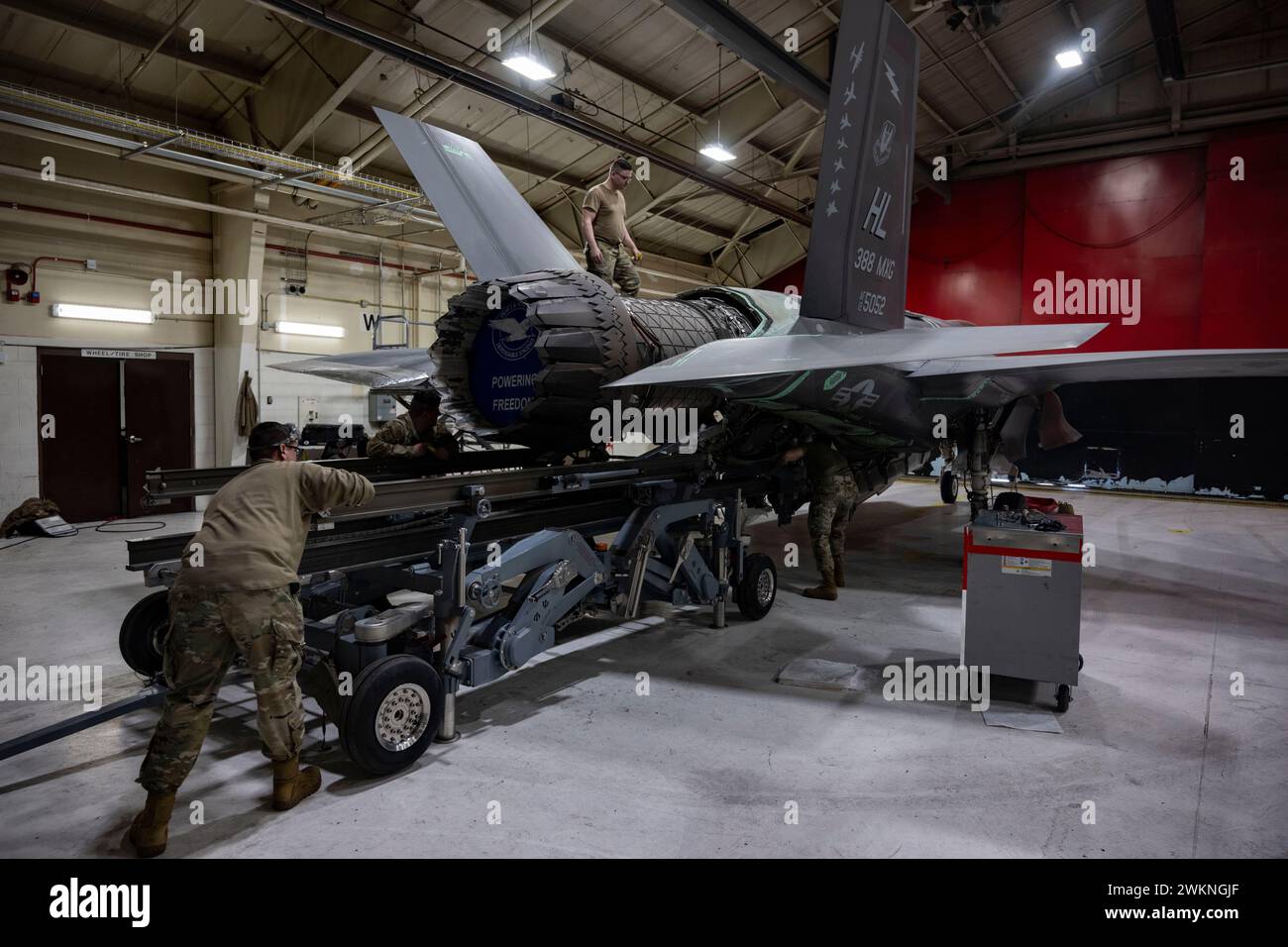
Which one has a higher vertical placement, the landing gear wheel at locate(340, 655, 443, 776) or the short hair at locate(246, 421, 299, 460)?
the short hair at locate(246, 421, 299, 460)

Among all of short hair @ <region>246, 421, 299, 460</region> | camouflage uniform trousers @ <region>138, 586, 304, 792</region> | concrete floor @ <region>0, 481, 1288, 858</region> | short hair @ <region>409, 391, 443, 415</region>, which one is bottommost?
concrete floor @ <region>0, 481, 1288, 858</region>

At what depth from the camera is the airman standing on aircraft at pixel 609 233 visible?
6.31m

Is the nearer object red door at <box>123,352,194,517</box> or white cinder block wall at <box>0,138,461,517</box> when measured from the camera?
white cinder block wall at <box>0,138,461,517</box>

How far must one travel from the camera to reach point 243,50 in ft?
35.4

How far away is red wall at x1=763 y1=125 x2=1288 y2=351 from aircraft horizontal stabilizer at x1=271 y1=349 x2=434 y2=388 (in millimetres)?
15485

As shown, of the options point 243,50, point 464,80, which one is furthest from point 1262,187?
point 243,50

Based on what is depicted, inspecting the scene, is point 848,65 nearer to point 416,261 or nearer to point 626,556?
point 626,556

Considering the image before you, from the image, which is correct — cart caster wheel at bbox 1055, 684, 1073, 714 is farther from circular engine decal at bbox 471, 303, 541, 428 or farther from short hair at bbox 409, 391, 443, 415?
short hair at bbox 409, 391, 443, 415

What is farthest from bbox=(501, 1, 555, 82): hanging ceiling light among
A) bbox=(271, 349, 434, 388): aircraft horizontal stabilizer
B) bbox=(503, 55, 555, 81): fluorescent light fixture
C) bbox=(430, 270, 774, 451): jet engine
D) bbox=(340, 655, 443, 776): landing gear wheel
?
bbox=(340, 655, 443, 776): landing gear wheel

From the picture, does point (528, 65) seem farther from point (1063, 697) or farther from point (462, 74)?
point (1063, 697)

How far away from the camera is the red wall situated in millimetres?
15180

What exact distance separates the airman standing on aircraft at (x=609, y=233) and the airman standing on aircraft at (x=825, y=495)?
2.27 m

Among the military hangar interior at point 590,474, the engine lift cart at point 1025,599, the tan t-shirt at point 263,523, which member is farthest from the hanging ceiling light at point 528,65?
the engine lift cart at point 1025,599

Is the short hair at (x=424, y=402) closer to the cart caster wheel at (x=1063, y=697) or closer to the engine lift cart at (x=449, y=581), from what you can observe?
the engine lift cart at (x=449, y=581)
